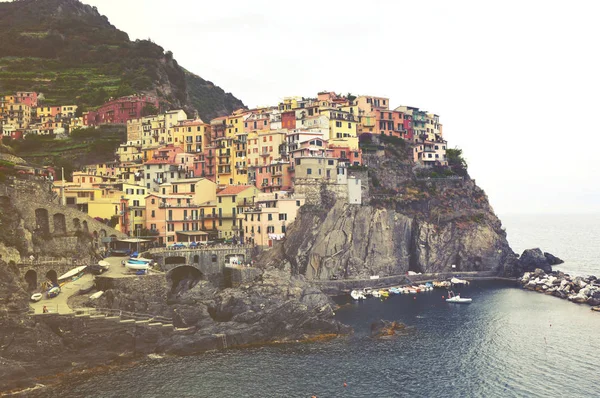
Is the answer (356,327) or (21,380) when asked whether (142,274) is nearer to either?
(21,380)

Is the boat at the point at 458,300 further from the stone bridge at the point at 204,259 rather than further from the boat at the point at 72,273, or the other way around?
the boat at the point at 72,273

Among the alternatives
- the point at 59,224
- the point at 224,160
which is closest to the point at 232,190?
the point at 224,160

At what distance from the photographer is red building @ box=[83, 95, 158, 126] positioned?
120312 millimetres

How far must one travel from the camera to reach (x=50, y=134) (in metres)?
117

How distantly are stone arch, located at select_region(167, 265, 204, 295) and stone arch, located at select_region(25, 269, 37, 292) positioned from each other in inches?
625

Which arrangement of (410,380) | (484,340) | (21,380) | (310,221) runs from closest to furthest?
1. (21,380)
2. (410,380)
3. (484,340)
4. (310,221)

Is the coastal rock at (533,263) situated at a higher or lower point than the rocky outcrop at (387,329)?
higher

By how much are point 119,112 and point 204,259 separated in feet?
198

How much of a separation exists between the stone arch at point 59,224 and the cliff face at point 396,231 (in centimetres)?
2735

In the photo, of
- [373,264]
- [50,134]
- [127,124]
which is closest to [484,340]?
[373,264]

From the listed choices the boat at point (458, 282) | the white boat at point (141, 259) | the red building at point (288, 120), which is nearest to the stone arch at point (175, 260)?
the white boat at point (141, 259)

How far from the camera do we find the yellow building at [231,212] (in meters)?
84.6

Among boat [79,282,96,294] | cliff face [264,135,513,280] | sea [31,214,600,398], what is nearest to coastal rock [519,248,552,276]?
cliff face [264,135,513,280]

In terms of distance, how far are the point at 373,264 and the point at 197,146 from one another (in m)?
40.2
